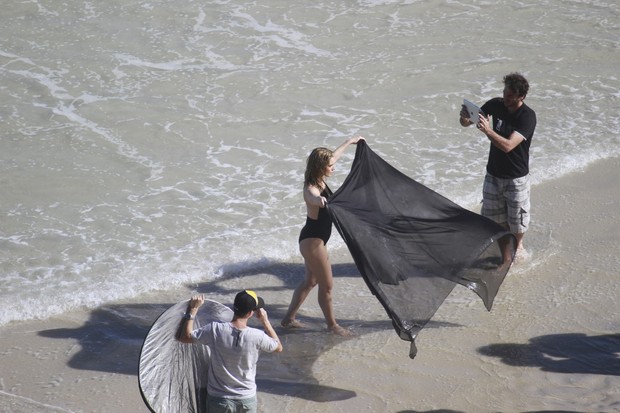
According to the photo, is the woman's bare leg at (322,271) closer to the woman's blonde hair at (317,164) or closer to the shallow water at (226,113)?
the woman's blonde hair at (317,164)

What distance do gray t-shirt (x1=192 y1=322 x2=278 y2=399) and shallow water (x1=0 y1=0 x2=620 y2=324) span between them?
11.6 feet

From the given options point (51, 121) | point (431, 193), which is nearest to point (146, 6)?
point (51, 121)

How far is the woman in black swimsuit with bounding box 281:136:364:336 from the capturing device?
6738 millimetres

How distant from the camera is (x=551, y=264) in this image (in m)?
8.26

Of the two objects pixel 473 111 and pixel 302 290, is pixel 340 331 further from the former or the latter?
pixel 473 111

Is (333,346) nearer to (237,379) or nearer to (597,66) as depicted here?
(237,379)

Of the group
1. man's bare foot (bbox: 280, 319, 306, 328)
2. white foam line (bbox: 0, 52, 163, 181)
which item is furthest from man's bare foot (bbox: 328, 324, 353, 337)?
white foam line (bbox: 0, 52, 163, 181)

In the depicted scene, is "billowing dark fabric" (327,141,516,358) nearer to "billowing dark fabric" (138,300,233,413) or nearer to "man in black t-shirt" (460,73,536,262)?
"man in black t-shirt" (460,73,536,262)

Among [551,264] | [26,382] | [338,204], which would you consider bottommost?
[26,382]

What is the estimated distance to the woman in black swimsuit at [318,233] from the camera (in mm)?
6738

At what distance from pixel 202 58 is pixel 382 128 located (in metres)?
4.33

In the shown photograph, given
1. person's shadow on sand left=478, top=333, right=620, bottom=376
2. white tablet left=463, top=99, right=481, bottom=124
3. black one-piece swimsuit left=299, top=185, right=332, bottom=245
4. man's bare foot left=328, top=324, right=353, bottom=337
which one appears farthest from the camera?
white tablet left=463, top=99, right=481, bottom=124

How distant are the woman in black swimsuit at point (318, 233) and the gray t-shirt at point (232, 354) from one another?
6.10 ft

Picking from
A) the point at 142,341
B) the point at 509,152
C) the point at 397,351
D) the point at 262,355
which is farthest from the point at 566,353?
the point at 142,341
